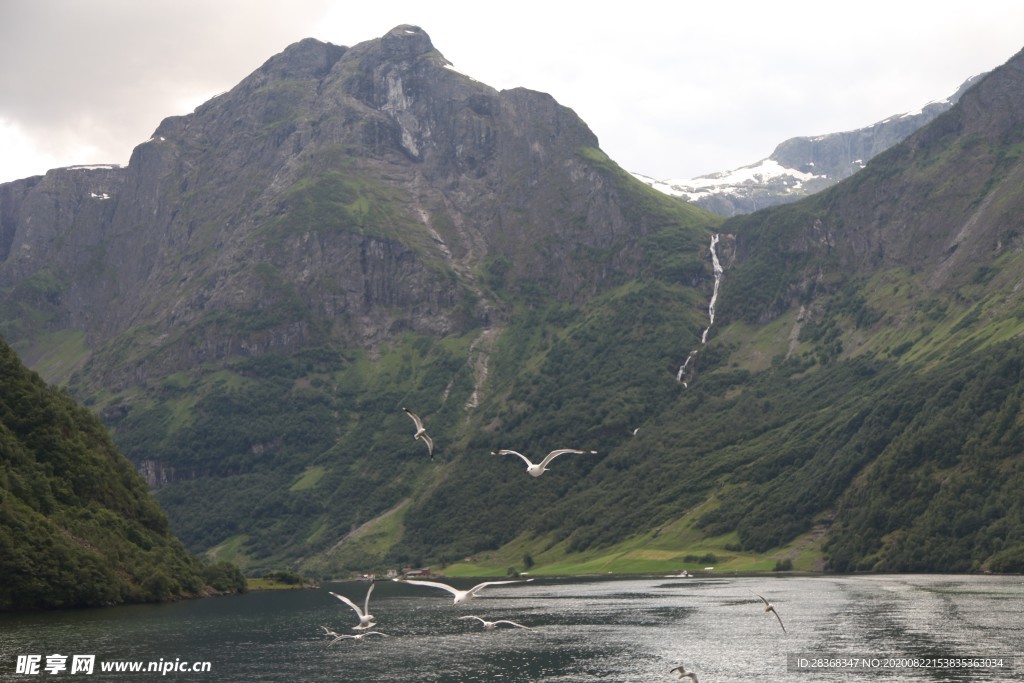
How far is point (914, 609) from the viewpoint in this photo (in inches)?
6836

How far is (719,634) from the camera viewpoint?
6043 inches

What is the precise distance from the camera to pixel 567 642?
150m

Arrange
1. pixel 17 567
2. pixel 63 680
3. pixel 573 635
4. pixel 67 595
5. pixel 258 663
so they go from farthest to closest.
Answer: pixel 67 595, pixel 17 567, pixel 573 635, pixel 258 663, pixel 63 680

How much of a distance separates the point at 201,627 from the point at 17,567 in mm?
29172

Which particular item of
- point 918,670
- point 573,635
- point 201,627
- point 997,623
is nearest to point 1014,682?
point 918,670

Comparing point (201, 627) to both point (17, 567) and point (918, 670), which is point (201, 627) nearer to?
point (17, 567)

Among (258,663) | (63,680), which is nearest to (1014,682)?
(258,663)

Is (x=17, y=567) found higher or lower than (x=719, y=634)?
higher

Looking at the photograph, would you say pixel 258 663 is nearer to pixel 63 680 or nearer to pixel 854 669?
pixel 63 680

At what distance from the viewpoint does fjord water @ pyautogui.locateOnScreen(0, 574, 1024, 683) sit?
12244 cm

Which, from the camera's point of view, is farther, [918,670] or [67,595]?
[67,595]

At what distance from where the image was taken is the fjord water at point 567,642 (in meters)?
122

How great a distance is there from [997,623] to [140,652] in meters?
109

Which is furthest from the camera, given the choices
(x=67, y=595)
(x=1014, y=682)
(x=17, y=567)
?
(x=67, y=595)
